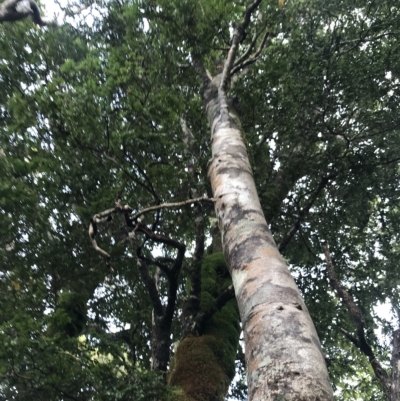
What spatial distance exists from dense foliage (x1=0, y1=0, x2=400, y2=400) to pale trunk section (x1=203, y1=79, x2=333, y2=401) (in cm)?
170

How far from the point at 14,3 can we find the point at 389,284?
9.77 m

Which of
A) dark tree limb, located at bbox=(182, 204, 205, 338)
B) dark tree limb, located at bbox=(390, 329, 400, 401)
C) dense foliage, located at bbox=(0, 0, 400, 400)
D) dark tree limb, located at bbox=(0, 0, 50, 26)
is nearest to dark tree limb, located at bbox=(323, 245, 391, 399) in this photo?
dark tree limb, located at bbox=(390, 329, 400, 401)

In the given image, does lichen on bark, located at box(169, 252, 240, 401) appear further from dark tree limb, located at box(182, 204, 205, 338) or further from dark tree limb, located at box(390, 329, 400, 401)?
dark tree limb, located at box(390, 329, 400, 401)

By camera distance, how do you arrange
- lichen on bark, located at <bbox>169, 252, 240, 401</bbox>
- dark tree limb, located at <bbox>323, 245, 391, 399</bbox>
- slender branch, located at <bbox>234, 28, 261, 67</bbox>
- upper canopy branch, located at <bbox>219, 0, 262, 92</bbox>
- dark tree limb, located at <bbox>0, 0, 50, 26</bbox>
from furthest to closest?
dark tree limb, located at <bbox>0, 0, 50, 26</bbox> < dark tree limb, located at <bbox>323, 245, 391, 399</bbox> < slender branch, located at <bbox>234, 28, 261, 67</bbox> < upper canopy branch, located at <bbox>219, 0, 262, 92</bbox> < lichen on bark, located at <bbox>169, 252, 240, 401</bbox>

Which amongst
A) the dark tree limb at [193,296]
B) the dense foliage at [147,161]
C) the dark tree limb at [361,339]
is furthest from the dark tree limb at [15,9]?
the dark tree limb at [361,339]

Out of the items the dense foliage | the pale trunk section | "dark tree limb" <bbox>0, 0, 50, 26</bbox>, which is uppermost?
"dark tree limb" <bbox>0, 0, 50, 26</bbox>

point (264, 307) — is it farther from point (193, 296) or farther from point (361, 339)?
point (361, 339)

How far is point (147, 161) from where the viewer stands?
6.10m

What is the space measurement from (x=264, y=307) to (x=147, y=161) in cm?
406

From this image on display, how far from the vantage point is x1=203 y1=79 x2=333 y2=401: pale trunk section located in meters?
1.91

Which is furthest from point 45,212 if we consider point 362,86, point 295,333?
point 362,86

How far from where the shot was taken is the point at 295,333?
7.08 feet

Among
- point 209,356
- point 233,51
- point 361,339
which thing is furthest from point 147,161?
point 361,339

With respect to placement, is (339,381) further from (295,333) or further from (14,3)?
(14,3)
